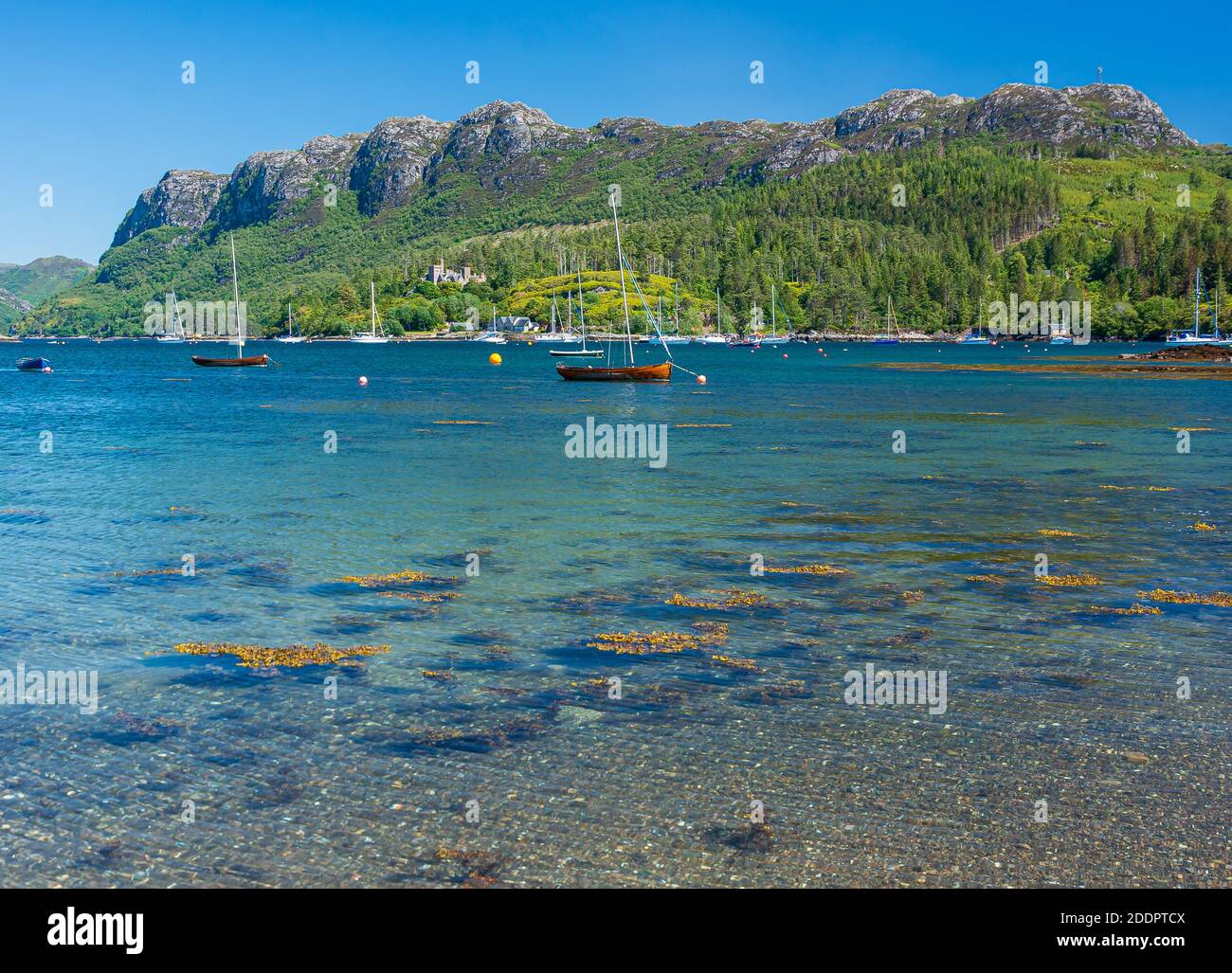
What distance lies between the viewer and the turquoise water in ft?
38.7

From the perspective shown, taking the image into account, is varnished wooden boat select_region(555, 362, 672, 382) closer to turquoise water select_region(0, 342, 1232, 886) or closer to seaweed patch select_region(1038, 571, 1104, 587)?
turquoise water select_region(0, 342, 1232, 886)

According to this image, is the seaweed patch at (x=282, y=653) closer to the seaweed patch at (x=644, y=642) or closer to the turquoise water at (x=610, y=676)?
the turquoise water at (x=610, y=676)

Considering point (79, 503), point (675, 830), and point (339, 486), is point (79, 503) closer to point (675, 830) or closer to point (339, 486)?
point (339, 486)

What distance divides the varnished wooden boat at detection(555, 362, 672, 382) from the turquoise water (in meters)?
68.8

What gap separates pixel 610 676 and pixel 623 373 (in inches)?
3964

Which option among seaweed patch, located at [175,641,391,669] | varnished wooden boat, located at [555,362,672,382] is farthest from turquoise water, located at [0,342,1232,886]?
varnished wooden boat, located at [555,362,672,382]

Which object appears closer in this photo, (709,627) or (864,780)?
(864,780)

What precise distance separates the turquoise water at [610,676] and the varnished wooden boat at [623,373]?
68762 mm

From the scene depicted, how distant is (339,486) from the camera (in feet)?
139

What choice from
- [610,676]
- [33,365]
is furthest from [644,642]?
[33,365]

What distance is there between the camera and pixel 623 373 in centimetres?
11719

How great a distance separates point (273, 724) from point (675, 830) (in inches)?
272

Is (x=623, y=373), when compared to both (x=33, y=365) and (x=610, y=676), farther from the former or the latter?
(x=33, y=365)
